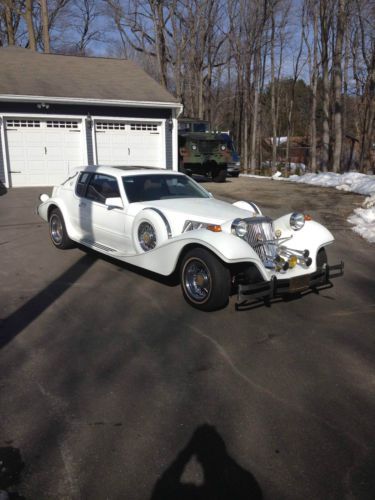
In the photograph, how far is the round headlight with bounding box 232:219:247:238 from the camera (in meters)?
5.16

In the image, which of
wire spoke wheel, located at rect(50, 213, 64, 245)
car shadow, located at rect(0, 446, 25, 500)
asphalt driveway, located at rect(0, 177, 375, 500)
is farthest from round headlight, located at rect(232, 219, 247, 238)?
wire spoke wheel, located at rect(50, 213, 64, 245)

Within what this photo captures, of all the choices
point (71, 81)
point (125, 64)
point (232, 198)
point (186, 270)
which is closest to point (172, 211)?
point (186, 270)

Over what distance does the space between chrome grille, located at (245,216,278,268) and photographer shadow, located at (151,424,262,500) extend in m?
2.73

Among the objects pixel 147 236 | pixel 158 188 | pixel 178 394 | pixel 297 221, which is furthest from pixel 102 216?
pixel 178 394

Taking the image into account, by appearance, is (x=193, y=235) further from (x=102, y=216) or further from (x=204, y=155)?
(x=204, y=155)

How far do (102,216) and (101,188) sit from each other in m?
0.54

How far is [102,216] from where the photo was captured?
6.82m

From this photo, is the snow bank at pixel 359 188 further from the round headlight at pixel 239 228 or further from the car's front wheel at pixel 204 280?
the car's front wheel at pixel 204 280

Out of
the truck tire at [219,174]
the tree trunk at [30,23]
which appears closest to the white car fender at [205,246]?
the truck tire at [219,174]

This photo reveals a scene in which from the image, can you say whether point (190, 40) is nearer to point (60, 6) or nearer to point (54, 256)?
point (60, 6)

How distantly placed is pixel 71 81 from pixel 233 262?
17060 millimetres

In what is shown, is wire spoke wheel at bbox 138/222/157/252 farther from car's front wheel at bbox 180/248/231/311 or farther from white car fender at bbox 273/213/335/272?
white car fender at bbox 273/213/335/272

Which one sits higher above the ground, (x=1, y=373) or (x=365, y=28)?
(x=365, y=28)

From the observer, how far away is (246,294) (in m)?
4.78
